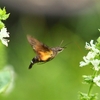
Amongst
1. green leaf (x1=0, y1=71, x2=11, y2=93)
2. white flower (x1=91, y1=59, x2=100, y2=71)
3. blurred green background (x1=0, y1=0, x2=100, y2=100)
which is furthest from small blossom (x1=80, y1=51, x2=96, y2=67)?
blurred green background (x1=0, y1=0, x2=100, y2=100)

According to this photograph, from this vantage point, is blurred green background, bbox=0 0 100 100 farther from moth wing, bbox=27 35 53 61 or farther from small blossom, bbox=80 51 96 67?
small blossom, bbox=80 51 96 67

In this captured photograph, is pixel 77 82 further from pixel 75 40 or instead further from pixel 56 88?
pixel 75 40

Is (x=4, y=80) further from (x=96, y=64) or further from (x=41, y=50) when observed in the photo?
(x=96, y=64)

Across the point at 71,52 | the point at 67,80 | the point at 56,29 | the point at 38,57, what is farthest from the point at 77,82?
the point at 38,57

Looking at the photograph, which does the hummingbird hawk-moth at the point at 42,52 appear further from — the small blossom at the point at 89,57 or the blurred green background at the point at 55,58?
the blurred green background at the point at 55,58

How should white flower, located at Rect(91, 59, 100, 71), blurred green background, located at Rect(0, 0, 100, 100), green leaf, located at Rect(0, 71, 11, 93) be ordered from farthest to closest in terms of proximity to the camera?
blurred green background, located at Rect(0, 0, 100, 100) → green leaf, located at Rect(0, 71, 11, 93) → white flower, located at Rect(91, 59, 100, 71)

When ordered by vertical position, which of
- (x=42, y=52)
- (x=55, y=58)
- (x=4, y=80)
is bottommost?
(x=4, y=80)

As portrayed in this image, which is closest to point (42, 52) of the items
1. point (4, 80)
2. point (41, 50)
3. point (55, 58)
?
point (41, 50)

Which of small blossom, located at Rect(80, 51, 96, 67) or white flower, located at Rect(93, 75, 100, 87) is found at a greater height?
small blossom, located at Rect(80, 51, 96, 67)
